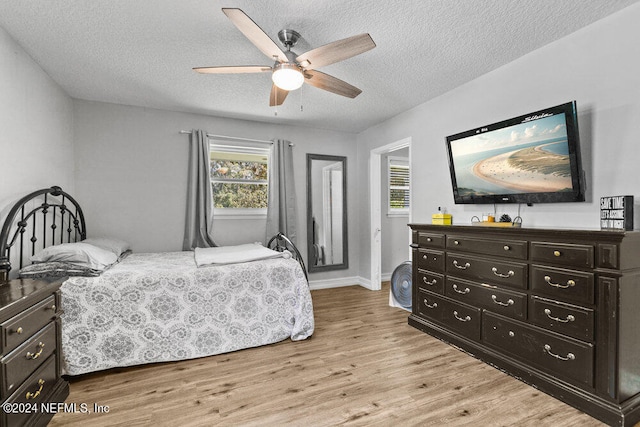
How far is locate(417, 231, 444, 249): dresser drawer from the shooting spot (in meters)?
2.92

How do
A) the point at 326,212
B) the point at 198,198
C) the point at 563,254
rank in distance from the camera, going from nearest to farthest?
the point at 563,254, the point at 198,198, the point at 326,212

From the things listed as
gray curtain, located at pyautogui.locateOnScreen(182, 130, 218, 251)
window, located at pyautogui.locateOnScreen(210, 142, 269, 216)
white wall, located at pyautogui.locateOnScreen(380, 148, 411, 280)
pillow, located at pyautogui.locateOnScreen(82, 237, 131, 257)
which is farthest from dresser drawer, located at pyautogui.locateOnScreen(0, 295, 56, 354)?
white wall, located at pyautogui.locateOnScreen(380, 148, 411, 280)

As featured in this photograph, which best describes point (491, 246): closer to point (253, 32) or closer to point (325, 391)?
point (325, 391)

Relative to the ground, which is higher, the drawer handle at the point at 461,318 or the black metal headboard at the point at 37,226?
the black metal headboard at the point at 37,226

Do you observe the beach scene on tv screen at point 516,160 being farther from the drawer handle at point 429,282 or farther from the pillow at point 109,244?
the pillow at point 109,244

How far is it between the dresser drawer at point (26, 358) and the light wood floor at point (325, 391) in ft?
1.39

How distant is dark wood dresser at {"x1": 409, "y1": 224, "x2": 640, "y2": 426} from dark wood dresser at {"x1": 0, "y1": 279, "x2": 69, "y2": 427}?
2969mm

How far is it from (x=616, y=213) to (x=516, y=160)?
30.9 inches

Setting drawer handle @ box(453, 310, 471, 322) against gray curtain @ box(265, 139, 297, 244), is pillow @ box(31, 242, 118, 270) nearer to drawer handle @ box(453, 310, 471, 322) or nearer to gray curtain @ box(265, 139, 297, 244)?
gray curtain @ box(265, 139, 297, 244)

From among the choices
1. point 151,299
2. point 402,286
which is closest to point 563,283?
point 402,286

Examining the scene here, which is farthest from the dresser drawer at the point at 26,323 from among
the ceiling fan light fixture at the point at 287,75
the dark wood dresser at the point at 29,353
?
the ceiling fan light fixture at the point at 287,75

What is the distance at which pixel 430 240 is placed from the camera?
304 centimetres

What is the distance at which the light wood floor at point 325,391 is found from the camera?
1806 mm

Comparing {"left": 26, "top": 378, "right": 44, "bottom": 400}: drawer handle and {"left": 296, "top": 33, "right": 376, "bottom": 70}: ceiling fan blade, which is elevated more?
{"left": 296, "top": 33, "right": 376, "bottom": 70}: ceiling fan blade
